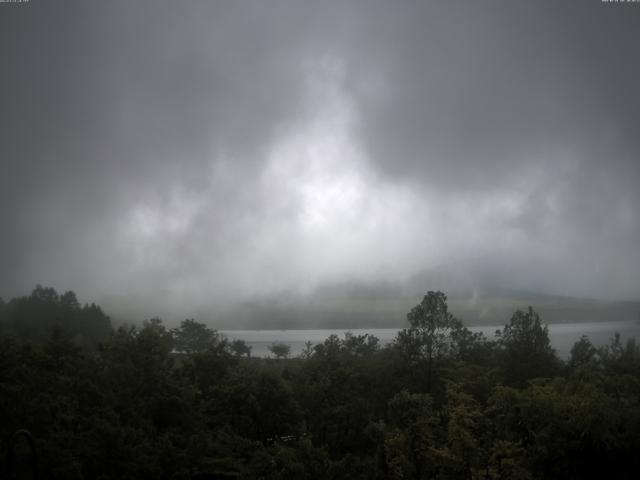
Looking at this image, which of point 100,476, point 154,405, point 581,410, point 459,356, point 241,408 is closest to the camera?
point 581,410

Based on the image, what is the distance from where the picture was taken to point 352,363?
49.3 m

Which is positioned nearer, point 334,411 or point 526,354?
point 334,411

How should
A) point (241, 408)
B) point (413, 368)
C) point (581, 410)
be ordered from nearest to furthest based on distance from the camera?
point (581, 410) < point (241, 408) < point (413, 368)

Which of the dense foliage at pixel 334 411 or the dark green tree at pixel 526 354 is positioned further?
the dark green tree at pixel 526 354

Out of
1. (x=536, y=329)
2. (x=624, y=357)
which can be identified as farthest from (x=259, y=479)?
(x=624, y=357)

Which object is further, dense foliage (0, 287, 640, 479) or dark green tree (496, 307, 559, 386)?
dark green tree (496, 307, 559, 386)

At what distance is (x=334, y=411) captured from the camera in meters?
38.1

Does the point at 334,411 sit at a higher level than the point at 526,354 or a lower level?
lower

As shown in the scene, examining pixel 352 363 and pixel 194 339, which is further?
pixel 194 339

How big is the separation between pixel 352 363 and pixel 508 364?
15624mm

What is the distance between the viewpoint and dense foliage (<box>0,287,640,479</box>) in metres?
23.8

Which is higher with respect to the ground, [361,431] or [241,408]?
[241,408]

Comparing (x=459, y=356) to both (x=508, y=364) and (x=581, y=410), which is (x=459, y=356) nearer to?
(x=508, y=364)

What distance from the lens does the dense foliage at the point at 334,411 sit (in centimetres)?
2383
